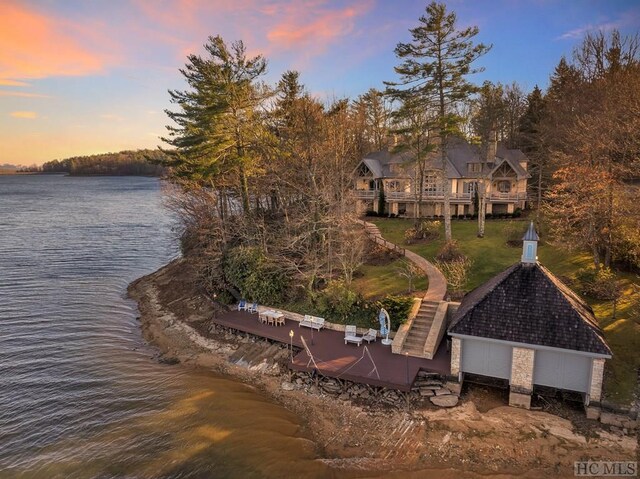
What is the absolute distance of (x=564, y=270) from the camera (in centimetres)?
2453

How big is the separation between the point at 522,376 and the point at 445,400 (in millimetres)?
3052

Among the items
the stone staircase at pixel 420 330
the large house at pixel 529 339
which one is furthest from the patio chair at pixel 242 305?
the large house at pixel 529 339

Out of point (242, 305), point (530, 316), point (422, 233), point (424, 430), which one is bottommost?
point (424, 430)

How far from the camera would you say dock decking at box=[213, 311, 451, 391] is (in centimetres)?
1644

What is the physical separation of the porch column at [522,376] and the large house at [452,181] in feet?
81.9

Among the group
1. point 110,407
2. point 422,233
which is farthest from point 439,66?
point 110,407

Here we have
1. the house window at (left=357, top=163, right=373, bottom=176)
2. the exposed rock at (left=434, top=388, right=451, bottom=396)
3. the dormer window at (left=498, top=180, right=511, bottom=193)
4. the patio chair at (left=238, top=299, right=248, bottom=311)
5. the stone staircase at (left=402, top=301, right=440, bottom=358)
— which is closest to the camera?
the exposed rock at (left=434, top=388, right=451, bottom=396)

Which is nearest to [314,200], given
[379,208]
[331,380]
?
[331,380]

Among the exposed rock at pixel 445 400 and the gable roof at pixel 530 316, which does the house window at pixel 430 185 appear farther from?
the exposed rock at pixel 445 400

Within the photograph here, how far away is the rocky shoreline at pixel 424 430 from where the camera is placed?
13023mm

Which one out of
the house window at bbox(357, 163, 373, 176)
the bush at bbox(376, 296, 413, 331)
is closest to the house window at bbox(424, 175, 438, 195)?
the house window at bbox(357, 163, 373, 176)

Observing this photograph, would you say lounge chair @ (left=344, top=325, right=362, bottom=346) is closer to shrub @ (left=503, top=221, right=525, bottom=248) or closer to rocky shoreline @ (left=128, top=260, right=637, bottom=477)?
rocky shoreline @ (left=128, top=260, right=637, bottom=477)

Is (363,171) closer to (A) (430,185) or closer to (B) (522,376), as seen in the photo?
(A) (430,185)

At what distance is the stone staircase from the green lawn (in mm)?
2281
